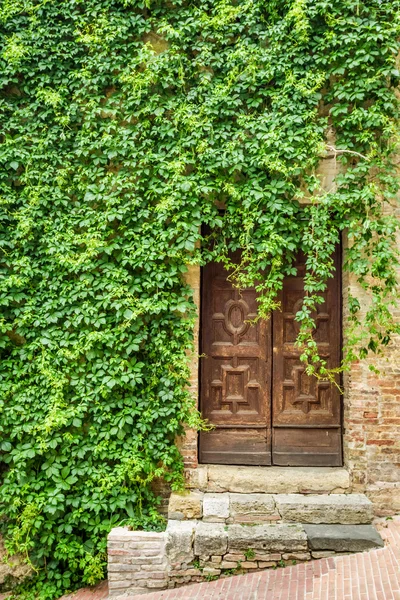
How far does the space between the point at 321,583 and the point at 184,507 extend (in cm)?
149

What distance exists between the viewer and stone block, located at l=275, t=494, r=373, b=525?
4.52 m

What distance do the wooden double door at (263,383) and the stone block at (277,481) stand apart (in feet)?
0.68

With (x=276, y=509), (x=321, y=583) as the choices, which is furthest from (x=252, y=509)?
(x=321, y=583)

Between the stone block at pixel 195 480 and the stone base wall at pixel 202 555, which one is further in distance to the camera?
the stone block at pixel 195 480

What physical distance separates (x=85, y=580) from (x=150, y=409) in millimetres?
1796

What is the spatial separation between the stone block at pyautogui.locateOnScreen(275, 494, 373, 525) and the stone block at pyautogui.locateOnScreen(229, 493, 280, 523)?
0.27 ft

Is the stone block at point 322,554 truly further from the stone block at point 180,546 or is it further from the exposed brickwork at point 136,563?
the exposed brickwork at point 136,563

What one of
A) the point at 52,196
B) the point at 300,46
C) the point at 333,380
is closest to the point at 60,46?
the point at 52,196

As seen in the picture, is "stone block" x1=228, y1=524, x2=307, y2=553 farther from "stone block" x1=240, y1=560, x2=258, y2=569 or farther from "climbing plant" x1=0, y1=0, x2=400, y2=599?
"climbing plant" x1=0, y1=0, x2=400, y2=599

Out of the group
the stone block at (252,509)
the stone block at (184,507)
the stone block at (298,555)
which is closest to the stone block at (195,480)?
the stone block at (184,507)

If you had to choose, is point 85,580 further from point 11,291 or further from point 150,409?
point 11,291

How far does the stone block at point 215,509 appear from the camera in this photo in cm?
456

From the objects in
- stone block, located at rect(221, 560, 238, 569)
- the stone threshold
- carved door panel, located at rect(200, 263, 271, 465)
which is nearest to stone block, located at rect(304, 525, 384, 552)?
the stone threshold

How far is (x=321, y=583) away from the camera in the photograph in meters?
3.89
